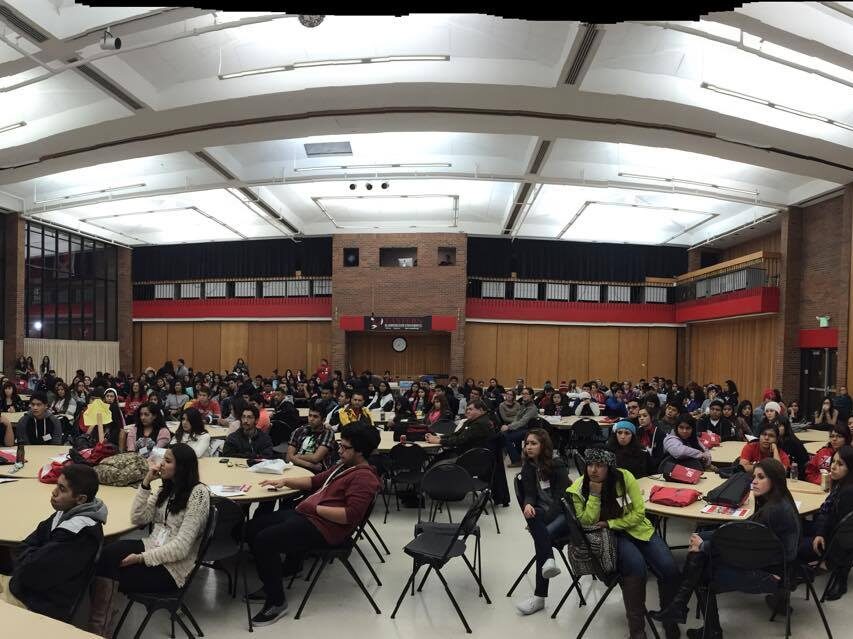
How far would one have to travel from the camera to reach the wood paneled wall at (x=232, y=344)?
20.1 m

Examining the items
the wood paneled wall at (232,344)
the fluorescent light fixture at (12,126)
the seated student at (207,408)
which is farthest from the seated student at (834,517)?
the wood paneled wall at (232,344)

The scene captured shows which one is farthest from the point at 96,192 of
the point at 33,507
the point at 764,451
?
the point at 764,451

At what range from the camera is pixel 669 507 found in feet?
14.4

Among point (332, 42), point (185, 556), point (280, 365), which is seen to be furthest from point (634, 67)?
point (280, 365)

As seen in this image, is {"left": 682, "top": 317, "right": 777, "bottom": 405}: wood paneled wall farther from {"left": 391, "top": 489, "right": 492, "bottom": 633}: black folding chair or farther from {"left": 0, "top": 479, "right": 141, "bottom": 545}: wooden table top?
{"left": 0, "top": 479, "right": 141, "bottom": 545}: wooden table top

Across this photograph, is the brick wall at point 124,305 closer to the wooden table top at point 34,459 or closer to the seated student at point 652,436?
the wooden table top at point 34,459

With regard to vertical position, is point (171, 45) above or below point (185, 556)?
above

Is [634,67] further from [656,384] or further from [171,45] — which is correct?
[656,384]

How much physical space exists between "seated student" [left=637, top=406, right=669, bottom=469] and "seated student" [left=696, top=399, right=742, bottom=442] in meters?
1.93

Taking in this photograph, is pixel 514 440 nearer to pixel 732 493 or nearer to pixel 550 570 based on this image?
pixel 732 493

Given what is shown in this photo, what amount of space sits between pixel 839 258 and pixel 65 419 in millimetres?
15340

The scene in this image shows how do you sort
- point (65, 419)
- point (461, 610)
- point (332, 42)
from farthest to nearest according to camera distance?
point (65, 419) → point (332, 42) → point (461, 610)

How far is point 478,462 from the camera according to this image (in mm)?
6242

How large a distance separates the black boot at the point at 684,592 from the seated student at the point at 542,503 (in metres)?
0.78
